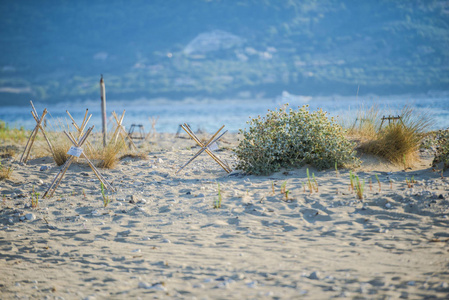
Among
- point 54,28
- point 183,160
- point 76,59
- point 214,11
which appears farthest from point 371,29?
point 54,28

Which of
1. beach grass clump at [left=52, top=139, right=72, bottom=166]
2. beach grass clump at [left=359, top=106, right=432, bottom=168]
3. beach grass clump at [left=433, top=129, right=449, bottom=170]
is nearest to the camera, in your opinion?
beach grass clump at [left=433, top=129, right=449, bottom=170]

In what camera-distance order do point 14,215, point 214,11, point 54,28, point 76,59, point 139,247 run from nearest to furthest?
point 139,247 → point 14,215 → point 76,59 → point 214,11 → point 54,28

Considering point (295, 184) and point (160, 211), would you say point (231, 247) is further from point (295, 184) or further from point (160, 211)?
point (295, 184)

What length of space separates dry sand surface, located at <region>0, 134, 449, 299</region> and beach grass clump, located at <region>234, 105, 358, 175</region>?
25 centimetres

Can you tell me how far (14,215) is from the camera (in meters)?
5.16

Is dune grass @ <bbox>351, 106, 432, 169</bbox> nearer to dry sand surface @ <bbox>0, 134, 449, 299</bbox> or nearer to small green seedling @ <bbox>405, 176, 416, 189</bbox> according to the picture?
dry sand surface @ <bbox>0, 134, 449, 299</bbox>

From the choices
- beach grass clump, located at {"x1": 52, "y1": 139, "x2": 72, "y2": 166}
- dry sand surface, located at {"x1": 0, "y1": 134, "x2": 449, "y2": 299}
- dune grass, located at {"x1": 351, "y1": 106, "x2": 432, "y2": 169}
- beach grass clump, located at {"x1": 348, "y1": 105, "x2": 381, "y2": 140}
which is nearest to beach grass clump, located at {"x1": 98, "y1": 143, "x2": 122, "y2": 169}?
beach grass clump, located at {"x1": 52, "y1": 139, "x2": 72, "y2": 166}

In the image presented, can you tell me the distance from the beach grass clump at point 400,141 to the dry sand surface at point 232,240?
1079 mm

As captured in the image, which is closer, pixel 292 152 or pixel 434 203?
pixel 434 203

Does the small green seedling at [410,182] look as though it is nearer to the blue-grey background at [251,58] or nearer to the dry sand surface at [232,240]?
the dry sand surface at [232,240]

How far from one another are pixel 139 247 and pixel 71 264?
0.69 m

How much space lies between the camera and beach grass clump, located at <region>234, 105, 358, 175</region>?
257 inches

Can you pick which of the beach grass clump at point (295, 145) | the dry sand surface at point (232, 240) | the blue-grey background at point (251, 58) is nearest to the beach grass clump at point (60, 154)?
the dry sand surface at point (232, 240)

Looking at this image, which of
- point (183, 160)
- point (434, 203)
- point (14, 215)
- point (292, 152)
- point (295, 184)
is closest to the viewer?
point (434, 203)
